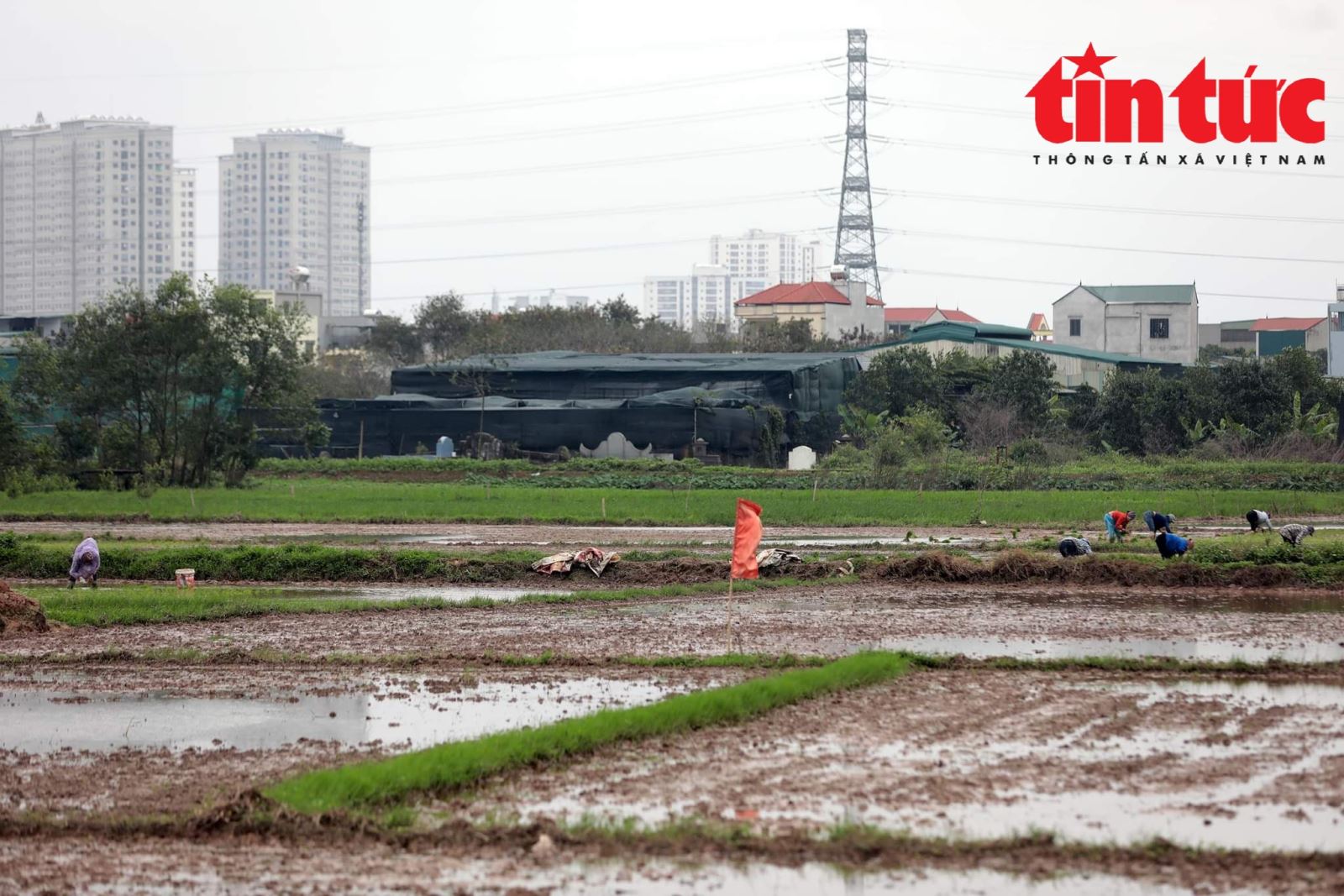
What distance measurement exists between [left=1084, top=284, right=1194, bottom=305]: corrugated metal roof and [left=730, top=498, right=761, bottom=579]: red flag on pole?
80317 millimetres

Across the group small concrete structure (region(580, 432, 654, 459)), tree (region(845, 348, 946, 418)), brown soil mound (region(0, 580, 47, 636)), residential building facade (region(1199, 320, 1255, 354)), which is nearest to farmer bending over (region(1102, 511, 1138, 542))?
brown soil mound (region(0, 580, 47, 636))

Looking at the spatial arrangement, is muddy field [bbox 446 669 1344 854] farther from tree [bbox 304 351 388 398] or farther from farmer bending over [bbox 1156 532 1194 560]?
tree [bbox 304 351 388 398]

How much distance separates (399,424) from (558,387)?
28.6ft

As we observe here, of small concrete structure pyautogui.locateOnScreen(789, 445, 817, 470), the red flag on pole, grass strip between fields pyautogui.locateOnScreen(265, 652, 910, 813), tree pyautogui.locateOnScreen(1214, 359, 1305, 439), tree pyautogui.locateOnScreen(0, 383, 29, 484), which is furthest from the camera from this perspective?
tree pyautogui.locateOnScreen(1214, 359, 1305, 439)

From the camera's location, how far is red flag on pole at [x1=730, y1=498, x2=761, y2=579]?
61.8 feet

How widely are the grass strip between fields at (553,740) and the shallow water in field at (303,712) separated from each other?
3.50 ft

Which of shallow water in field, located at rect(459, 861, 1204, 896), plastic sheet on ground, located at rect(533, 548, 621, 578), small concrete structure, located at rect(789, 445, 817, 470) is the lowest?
shallow water in field, located at rect(459, 861, 1204, 896)

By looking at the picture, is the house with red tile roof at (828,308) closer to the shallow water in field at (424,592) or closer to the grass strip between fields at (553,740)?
the shallow water in field at (424,592)

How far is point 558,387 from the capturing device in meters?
70.5

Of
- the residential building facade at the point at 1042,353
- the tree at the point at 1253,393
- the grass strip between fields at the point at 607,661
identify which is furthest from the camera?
the residential building facade at the point at 1042,353

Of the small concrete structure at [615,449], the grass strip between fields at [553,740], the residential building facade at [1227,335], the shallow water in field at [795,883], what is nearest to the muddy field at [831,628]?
the grass strip between fields at [553,740]

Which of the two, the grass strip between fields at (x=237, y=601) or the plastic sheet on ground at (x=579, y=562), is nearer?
the grass strip between fields at (x=237, y=601)

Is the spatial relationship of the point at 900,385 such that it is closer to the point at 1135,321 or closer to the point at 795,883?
the point at 1135,321

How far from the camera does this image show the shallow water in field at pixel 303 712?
46.4ft
